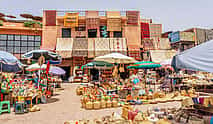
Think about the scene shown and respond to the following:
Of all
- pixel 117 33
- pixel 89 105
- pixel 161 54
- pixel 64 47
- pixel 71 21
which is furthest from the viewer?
pixel 117 33

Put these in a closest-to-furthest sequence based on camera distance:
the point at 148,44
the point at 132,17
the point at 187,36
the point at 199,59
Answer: the point at 199,59, the point at 132,17, the point at 148,44, the point at 187,36

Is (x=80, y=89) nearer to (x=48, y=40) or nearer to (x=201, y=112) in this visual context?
(x=201, y=112)

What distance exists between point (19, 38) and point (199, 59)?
82.4 ft

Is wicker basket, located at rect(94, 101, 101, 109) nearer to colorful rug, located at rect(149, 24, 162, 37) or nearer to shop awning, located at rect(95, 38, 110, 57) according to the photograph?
shop awning, located at rect(95, 38, 110, 57)

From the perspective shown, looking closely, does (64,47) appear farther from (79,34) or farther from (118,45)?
(118,45)

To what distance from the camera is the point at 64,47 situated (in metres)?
22.1

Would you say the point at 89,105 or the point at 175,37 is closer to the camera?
the point at 89,105

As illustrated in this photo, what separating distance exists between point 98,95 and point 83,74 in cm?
1475

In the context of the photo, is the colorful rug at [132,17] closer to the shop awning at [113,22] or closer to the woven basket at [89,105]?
the shop awning at [113,22]

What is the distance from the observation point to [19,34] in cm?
→ 2392

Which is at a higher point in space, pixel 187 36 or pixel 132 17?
pixel 132 17

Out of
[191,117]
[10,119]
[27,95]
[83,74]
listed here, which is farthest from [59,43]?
[191,117]

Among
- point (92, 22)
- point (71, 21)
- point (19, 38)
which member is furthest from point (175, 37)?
point (19, 38)

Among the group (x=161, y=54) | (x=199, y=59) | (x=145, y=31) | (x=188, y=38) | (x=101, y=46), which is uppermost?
(x=145, y=31)
